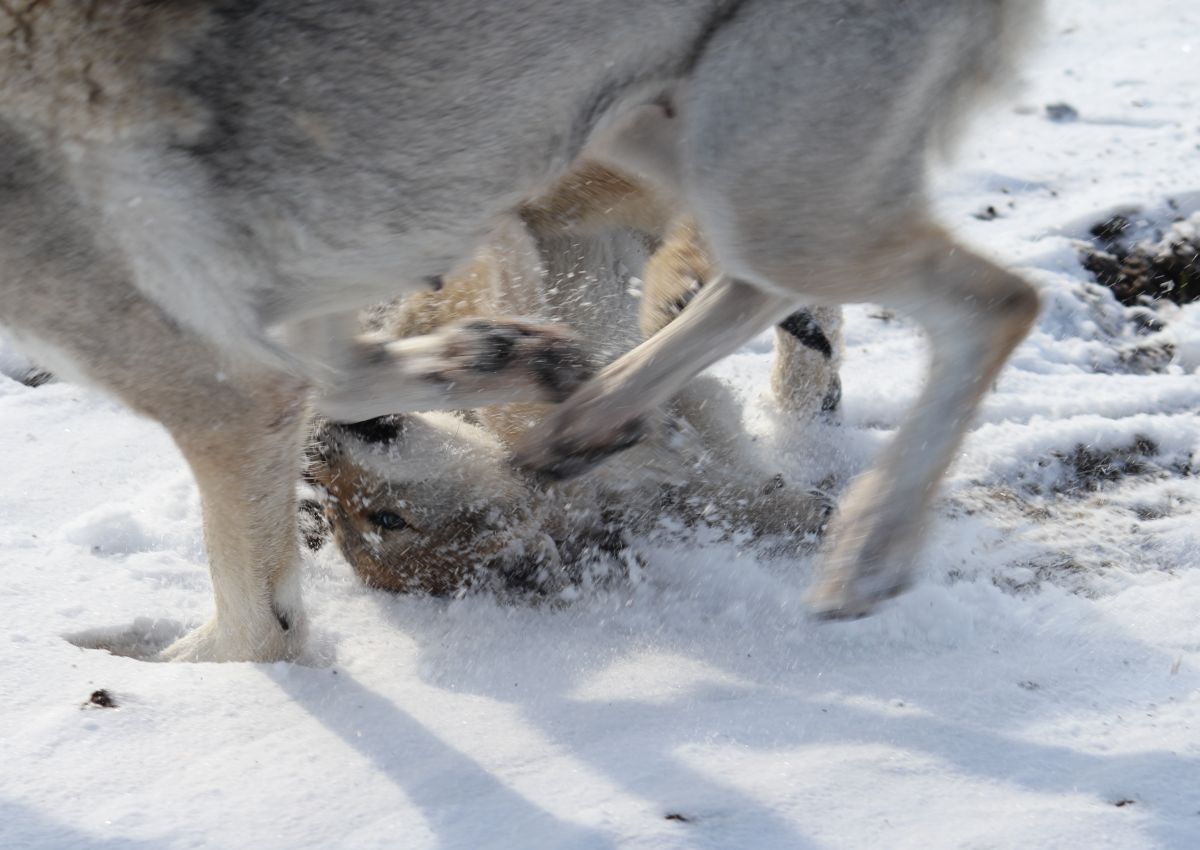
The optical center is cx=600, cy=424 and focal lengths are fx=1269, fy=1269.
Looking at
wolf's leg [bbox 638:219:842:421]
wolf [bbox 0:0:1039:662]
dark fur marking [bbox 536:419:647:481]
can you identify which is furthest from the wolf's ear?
wolf's leg [bbox 638:219:842:421]

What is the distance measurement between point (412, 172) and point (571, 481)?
3.33ft

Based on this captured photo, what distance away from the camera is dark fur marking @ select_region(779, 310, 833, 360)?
4246 millimetres

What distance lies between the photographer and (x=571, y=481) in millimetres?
3234

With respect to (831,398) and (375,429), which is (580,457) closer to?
(375,429)

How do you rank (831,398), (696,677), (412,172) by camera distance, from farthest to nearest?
(831,398), (696,677), (412,172)

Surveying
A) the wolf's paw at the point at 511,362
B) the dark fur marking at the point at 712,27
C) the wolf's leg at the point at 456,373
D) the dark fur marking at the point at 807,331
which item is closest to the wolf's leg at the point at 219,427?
the wolf's leg at the point at 456,373

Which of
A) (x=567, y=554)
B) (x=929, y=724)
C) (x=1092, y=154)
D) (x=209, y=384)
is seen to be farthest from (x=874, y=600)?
(x=1092, y=154)

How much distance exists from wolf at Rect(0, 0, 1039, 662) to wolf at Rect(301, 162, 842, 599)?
1.86 ft

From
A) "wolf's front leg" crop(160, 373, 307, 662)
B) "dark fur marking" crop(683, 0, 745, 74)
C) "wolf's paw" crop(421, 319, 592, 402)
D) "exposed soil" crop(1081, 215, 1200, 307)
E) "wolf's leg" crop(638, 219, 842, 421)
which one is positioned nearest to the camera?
"dark fur marking" crop(683, 0, 745, 74)

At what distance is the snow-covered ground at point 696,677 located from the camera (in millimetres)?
2223

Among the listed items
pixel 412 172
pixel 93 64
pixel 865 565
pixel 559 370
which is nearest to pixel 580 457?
pixel 559 370

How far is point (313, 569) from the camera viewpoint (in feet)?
11.7

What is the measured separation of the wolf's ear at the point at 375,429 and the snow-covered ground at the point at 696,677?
385 mm

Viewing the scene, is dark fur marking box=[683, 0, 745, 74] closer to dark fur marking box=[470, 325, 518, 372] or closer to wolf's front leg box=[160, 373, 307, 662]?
dark fur marking box=[470, 325, 518, 372]
